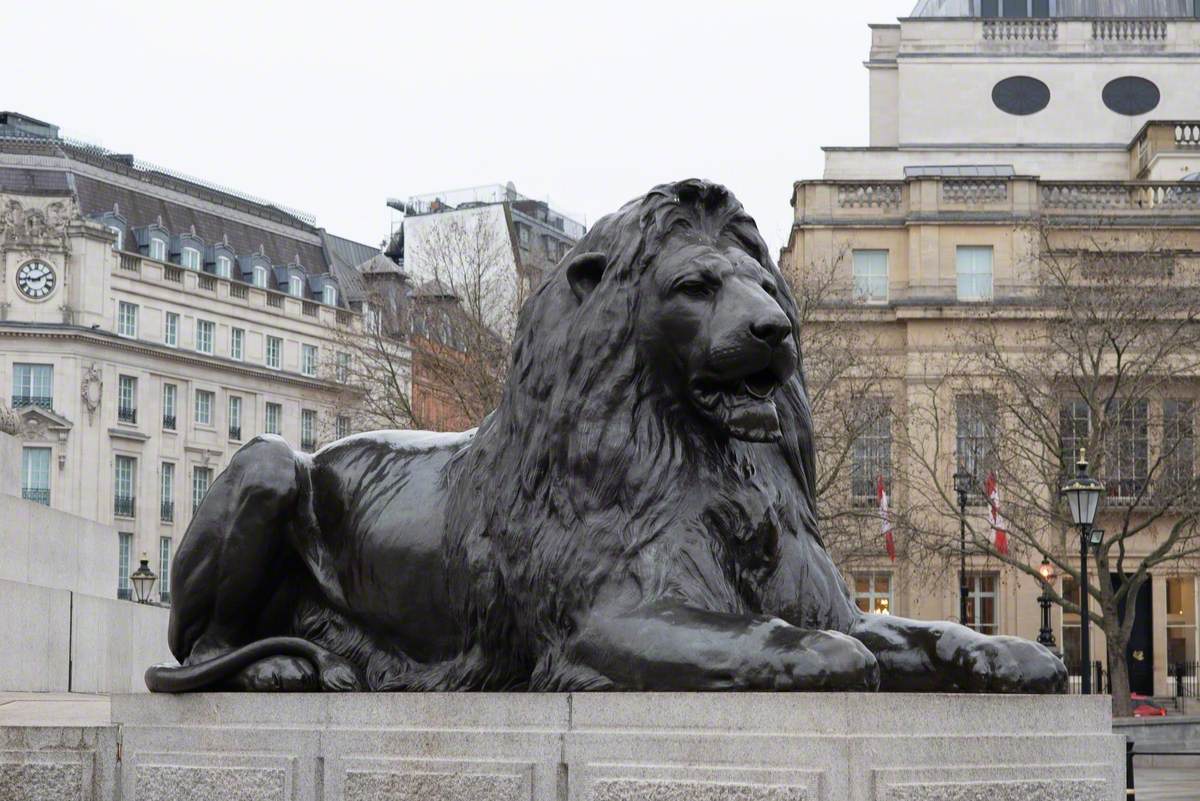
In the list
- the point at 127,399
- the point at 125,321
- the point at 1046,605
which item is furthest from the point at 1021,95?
the point at 127,399

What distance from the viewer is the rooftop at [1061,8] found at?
216 feet

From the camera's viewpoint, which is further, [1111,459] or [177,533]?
[177,533]

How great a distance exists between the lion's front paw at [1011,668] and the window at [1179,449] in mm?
35536

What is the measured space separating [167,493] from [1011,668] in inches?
3011

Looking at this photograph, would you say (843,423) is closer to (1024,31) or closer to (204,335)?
(1024,31)

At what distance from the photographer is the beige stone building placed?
177 ft

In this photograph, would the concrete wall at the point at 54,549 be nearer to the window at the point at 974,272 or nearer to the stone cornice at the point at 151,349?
the window at the point at 974,272

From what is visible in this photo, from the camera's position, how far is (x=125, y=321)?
255 feet

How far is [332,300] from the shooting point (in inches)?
3514

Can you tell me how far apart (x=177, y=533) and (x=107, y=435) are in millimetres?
5683

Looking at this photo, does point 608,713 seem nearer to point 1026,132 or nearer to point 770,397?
point 770,397

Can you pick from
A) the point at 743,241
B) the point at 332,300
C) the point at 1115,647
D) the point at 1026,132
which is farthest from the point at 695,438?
the point at 332,300

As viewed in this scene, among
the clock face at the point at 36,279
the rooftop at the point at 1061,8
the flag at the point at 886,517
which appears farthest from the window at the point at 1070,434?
the clock face at the point at 36,279

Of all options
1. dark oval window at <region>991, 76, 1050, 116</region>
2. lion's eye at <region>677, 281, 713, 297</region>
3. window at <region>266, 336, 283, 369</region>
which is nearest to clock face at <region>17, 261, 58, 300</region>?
window at <region>266, 336, 283, 369</region>
